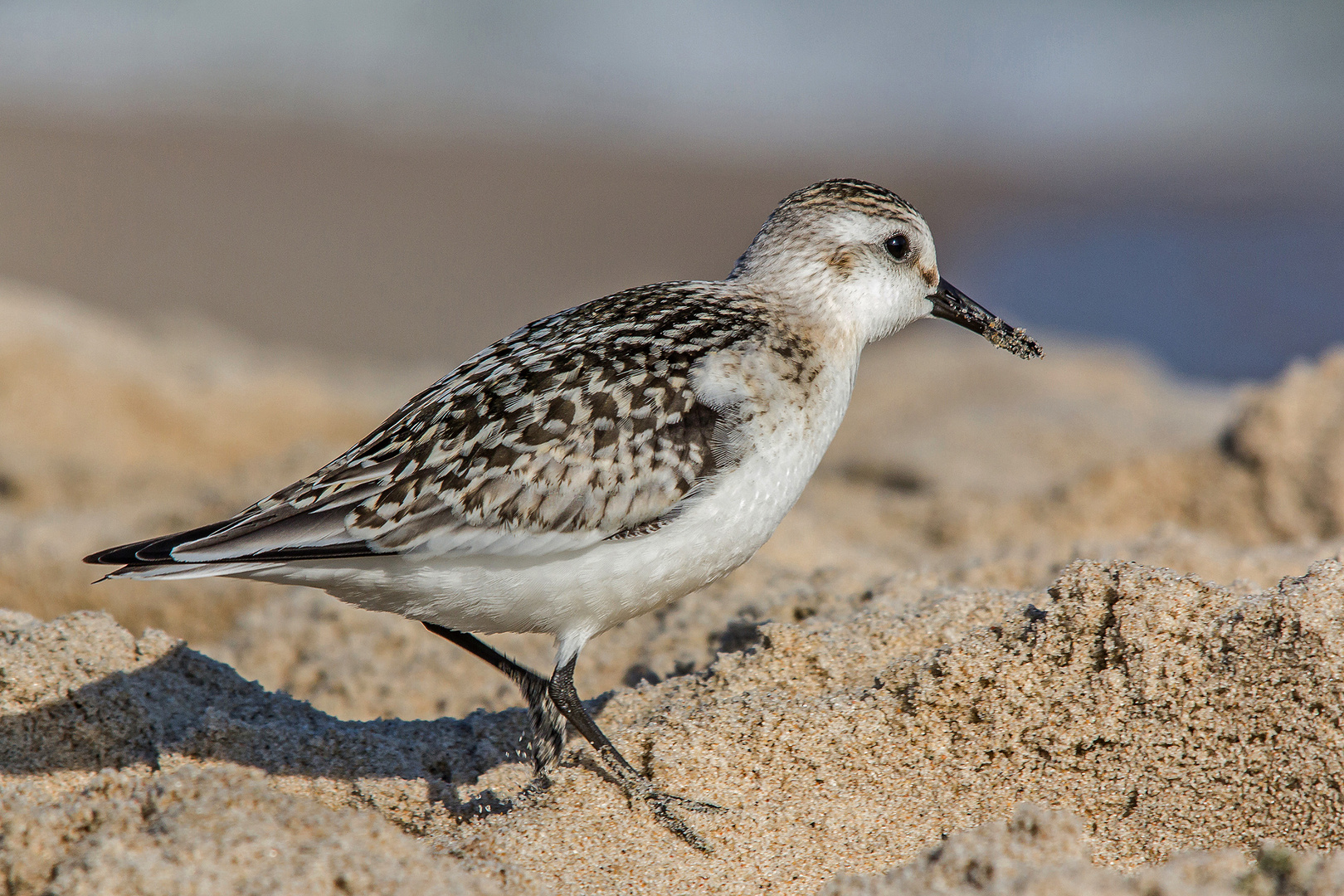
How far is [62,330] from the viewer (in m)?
7.56

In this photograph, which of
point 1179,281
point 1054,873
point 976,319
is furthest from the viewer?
point 1179,281

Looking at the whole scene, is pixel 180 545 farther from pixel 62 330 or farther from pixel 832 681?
pixel 62 330

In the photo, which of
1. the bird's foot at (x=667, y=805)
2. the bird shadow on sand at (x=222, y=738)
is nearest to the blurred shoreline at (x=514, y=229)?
the bird shadow on sand at (x=222, y=738)

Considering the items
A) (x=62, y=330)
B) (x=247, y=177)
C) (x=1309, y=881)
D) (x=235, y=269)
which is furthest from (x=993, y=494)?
(x=247, y=177)

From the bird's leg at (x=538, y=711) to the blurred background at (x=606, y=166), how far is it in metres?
8.51

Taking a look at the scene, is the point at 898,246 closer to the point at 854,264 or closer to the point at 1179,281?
the point at 854,264

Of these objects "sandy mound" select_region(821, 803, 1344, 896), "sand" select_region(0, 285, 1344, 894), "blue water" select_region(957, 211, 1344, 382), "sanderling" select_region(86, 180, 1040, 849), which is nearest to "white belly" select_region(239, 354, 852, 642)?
"sanderling" select_region(86, 180, 1040, 849)

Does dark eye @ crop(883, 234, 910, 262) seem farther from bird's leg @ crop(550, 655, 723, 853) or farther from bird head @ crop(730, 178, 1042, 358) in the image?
bird's leg @ crop(550, 655, 723, 853)

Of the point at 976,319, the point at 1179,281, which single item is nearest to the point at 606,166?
the point at 1179,281

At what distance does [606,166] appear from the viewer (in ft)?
72.1

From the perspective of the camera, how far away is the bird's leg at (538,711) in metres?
2.97

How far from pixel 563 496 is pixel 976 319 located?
5.39 ft

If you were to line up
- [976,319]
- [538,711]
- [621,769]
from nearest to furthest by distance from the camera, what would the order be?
[621,769]
[538,711]
[976,319]

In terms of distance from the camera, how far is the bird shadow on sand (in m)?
2.84
